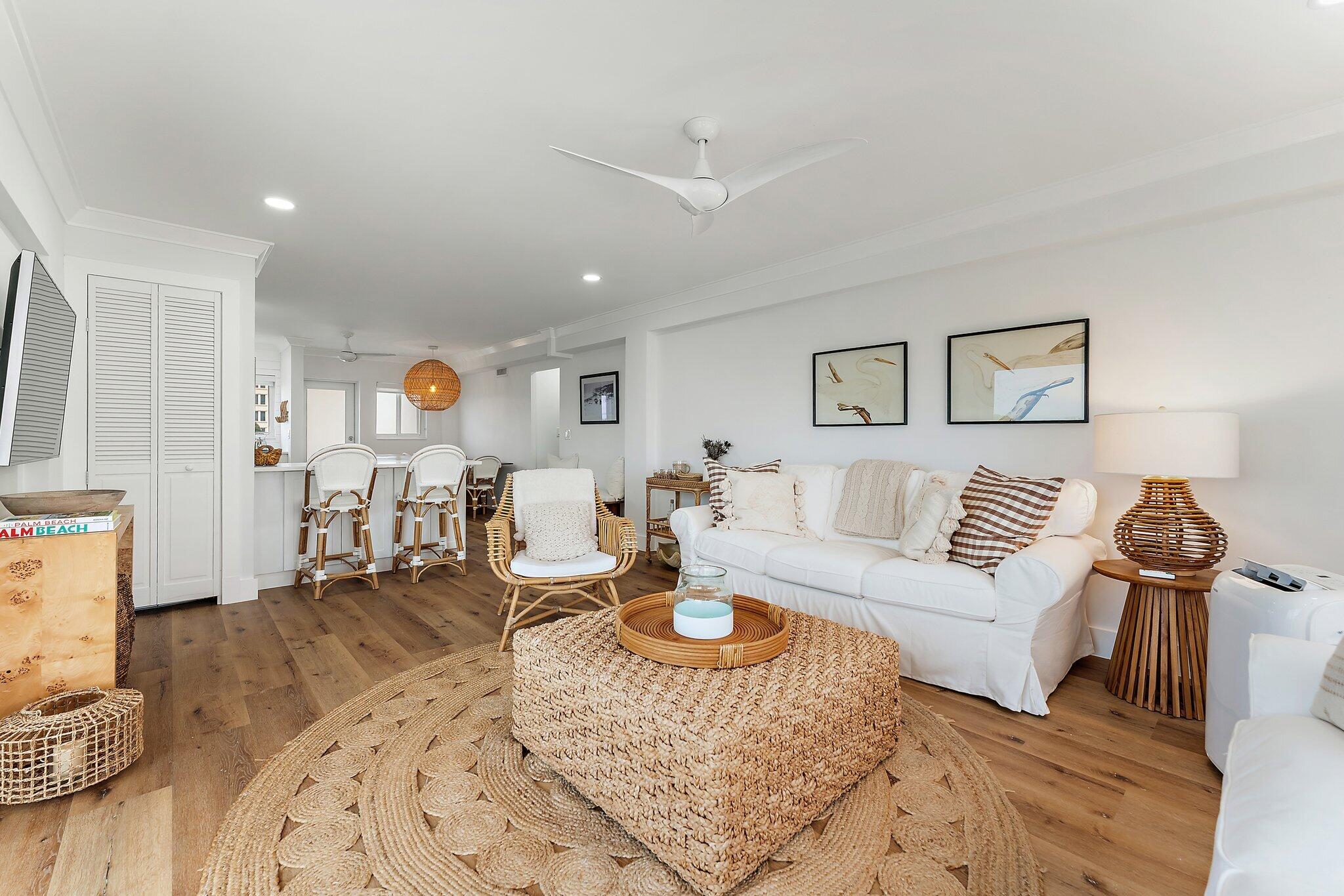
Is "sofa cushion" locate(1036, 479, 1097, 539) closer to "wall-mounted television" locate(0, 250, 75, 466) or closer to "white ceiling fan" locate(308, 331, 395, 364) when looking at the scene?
"wall-mounted television" locate(0, 250, 75, 466)

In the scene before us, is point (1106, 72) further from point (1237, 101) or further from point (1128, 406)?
point (1128, 406)

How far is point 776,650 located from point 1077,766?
1174 mm

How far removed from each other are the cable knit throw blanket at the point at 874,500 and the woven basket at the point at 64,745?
3.42 m

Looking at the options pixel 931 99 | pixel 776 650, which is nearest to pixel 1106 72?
pixel 931 99

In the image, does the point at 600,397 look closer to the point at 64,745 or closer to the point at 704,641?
the point at 704,641

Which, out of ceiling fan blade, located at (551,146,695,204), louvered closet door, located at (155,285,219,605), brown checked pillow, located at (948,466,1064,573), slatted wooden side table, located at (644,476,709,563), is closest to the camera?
ceiling fan blade, located at (551,146,695,204)

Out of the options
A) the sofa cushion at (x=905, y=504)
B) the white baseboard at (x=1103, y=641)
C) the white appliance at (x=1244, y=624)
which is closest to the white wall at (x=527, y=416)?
the sofa cushion at (x=905, y=504)

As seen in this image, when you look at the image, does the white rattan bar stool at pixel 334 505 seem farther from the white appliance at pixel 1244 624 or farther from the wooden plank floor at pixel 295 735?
the white appliance at pixel 1244 624

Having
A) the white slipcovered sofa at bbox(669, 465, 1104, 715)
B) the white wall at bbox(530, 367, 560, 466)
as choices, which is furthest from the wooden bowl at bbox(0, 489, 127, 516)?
the white wall at bbox(530, 367, 560, 466)

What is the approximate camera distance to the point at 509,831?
1742 mm

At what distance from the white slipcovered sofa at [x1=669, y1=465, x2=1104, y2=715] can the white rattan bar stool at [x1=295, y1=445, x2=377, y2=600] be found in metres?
2.82

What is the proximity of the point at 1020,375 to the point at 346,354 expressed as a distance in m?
8.07

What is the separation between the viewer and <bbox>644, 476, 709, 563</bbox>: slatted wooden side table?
4.95 metres

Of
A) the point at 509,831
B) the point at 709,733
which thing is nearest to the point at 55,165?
the point at 509,831
